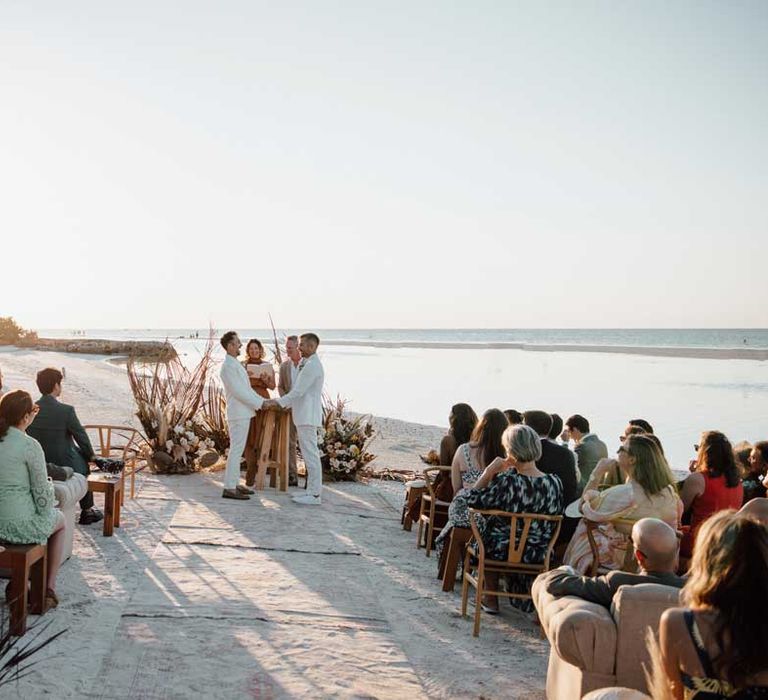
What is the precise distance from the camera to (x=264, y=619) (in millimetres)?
5109

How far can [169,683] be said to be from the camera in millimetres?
4059

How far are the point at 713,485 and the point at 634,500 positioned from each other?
105cm

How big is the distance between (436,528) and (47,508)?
3.51m

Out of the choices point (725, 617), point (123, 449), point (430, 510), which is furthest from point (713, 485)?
point (123, 449)

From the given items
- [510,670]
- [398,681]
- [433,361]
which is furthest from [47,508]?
[433,361]

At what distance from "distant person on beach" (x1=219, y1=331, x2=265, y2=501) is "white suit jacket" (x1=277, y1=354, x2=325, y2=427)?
0.36 metres

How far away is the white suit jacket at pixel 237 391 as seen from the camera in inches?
360

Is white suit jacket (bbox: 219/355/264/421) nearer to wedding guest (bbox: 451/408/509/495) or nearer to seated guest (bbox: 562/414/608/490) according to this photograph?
wedding guest (bbox: 451/408/509/495)

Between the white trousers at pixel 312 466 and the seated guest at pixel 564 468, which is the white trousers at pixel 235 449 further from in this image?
the seated guest at pixel 564 468

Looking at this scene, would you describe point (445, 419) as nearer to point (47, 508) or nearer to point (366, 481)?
point (366, 481)

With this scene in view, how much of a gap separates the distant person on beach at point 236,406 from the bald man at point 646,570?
5980 mm

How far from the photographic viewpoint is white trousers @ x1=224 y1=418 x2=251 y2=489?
917 cm

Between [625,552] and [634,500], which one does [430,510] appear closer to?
[625,552]

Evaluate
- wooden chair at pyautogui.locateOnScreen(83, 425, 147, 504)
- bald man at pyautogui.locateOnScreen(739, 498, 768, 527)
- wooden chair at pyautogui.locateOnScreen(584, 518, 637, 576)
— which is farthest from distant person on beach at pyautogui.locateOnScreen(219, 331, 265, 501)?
bald man at pyautogui.locateOnScreen(739, 498, 768, 527)
